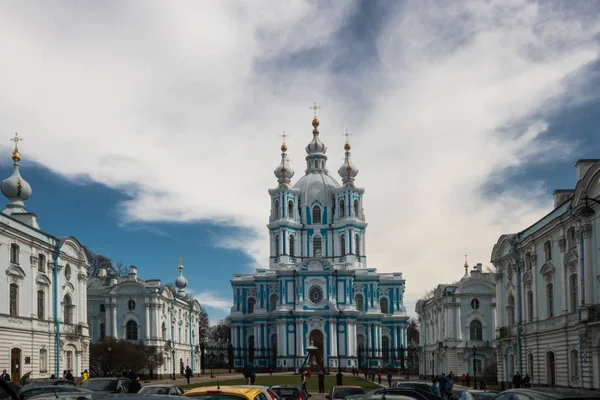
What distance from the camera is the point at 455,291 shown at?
6356cm

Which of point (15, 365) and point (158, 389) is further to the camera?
point (15, 365)

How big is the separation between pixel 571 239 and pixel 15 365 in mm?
27809

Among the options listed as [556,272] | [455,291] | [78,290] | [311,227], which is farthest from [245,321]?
[556,272]

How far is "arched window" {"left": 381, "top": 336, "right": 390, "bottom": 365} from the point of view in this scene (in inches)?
3445

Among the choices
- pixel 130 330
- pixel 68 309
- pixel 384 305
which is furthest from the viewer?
pixel 384 305

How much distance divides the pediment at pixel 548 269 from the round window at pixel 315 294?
51.3 m

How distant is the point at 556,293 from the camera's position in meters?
36.9

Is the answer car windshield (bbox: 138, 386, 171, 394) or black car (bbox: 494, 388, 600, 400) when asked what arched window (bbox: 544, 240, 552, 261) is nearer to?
car windshield (bbox: 138, 386, 171, 394)

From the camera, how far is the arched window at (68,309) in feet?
158

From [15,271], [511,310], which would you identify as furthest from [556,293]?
[15,271]

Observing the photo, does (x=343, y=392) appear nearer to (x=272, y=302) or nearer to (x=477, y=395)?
(x=477, y=395)

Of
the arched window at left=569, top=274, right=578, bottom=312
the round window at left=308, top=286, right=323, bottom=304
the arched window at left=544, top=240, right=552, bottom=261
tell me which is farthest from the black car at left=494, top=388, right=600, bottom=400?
the round window at left=308, top=286, right=323, bottom=304

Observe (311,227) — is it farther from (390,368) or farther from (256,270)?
(390,368)

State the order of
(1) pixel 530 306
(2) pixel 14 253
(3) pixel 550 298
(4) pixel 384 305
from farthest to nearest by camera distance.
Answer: (4) pixel 384 305
(1) pixel 530 306
(2) pixel 14 253
(3) pixel 550 298
